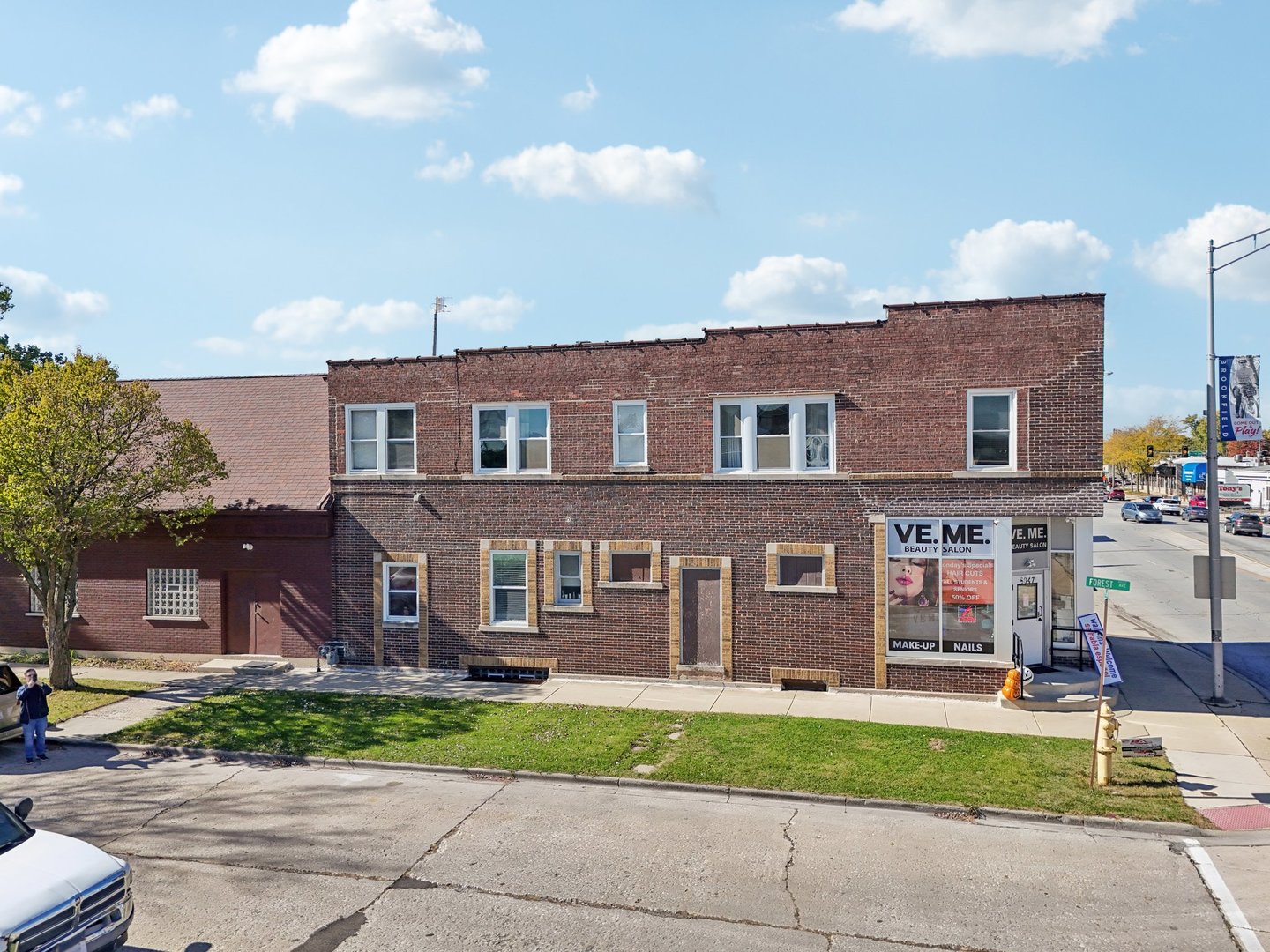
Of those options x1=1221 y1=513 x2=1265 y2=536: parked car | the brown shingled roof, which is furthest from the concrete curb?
x1=1221 y1=513 x2=1265 y2=536: parked car

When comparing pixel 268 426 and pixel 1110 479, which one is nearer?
pixel 268 426

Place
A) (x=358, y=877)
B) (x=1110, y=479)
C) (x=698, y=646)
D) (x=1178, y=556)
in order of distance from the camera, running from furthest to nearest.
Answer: (x=1110, y=479)
(x=1178, y=556)
(x=698, y=646)
(x=358, y=877)

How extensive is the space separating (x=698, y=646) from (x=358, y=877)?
10545 mm

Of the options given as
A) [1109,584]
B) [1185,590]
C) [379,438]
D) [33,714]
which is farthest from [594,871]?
[1185,590]

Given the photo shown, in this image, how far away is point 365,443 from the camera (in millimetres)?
22453

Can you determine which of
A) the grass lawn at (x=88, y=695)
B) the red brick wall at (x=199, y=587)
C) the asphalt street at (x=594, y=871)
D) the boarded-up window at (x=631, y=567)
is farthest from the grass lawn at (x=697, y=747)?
the red brick wall at (x=199, y=587)

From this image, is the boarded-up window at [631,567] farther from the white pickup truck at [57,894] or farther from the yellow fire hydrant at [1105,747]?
the white pickup truck at [57,894]

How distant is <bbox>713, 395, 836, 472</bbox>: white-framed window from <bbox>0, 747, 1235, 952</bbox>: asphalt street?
8.13 metres

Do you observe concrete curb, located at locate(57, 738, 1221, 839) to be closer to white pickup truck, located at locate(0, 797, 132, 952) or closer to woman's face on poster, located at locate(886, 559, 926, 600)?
white pickup truck, located at locate(0, 797, 132, 952)

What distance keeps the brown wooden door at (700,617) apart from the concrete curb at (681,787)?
250 inches

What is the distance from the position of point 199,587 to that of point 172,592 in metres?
0.82

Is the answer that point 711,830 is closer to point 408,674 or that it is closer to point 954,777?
point 954,777

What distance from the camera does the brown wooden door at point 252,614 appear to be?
22797mm

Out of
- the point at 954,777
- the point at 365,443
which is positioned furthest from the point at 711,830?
the point at 365,443
